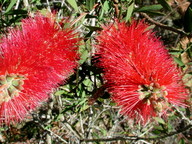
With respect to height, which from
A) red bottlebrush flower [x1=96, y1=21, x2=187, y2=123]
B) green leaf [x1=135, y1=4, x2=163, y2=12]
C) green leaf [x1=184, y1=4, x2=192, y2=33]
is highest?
green leaf [x1=135, y1=4, x2=163, y2=12]

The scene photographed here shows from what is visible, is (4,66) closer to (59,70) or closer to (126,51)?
(59,70)

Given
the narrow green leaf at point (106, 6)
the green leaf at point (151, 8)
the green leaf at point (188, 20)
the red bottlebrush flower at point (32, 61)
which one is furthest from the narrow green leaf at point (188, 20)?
the red bottlebrush flower at point (32, 61)

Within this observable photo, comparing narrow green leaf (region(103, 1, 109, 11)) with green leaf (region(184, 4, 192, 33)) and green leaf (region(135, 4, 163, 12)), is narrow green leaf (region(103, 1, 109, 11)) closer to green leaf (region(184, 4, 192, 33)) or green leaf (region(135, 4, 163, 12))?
green leaf (region(135, 4, 163, 12))

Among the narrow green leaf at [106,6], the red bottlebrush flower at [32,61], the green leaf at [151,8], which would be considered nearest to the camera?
the red bottlebrush flower at [32,61]

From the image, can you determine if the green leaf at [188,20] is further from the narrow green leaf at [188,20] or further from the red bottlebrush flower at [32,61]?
the red bottlebrush flower at [32,61]

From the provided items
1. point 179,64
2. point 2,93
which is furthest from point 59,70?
point 179,64

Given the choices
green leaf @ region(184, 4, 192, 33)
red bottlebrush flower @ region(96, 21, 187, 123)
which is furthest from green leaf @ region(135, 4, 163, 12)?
green leaf @ region(184, 4, 192, 33)
